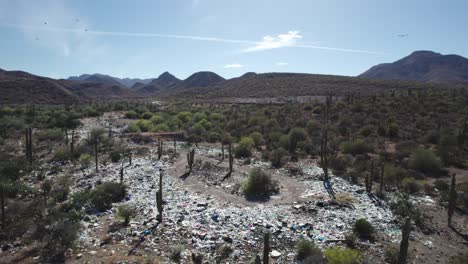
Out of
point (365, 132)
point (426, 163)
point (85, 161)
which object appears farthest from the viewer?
point (365, 132)

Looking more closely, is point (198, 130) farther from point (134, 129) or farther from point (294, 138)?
point (294, 138)

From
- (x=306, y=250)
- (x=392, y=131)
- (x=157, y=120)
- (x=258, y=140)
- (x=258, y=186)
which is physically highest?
(x=392, y=131)

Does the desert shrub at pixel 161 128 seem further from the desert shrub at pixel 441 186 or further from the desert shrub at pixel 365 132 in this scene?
the desert shrub at pixel 441 186

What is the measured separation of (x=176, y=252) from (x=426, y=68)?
173 m

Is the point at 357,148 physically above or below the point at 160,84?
below

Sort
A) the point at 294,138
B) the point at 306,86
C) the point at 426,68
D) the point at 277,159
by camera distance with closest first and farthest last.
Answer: the point at 277,159 < the point at 294,138 < the point at 306,86 < the point at 426,68

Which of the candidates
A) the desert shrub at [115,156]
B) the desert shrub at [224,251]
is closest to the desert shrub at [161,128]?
the desert shrub at [115,156]

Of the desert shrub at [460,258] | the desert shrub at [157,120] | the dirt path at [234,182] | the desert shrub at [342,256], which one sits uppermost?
the desert shrub at [157,120]

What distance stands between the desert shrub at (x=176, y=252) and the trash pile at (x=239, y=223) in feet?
0.50

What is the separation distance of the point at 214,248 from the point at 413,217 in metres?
7.78

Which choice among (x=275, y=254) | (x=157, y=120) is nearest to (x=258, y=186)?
(x=275, y=254)

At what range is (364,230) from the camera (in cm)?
1119

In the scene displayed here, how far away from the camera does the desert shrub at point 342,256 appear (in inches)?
352

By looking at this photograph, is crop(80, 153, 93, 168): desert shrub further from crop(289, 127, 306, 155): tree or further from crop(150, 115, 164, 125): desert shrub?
crop(150, 115, 164, 125): desert shrub
